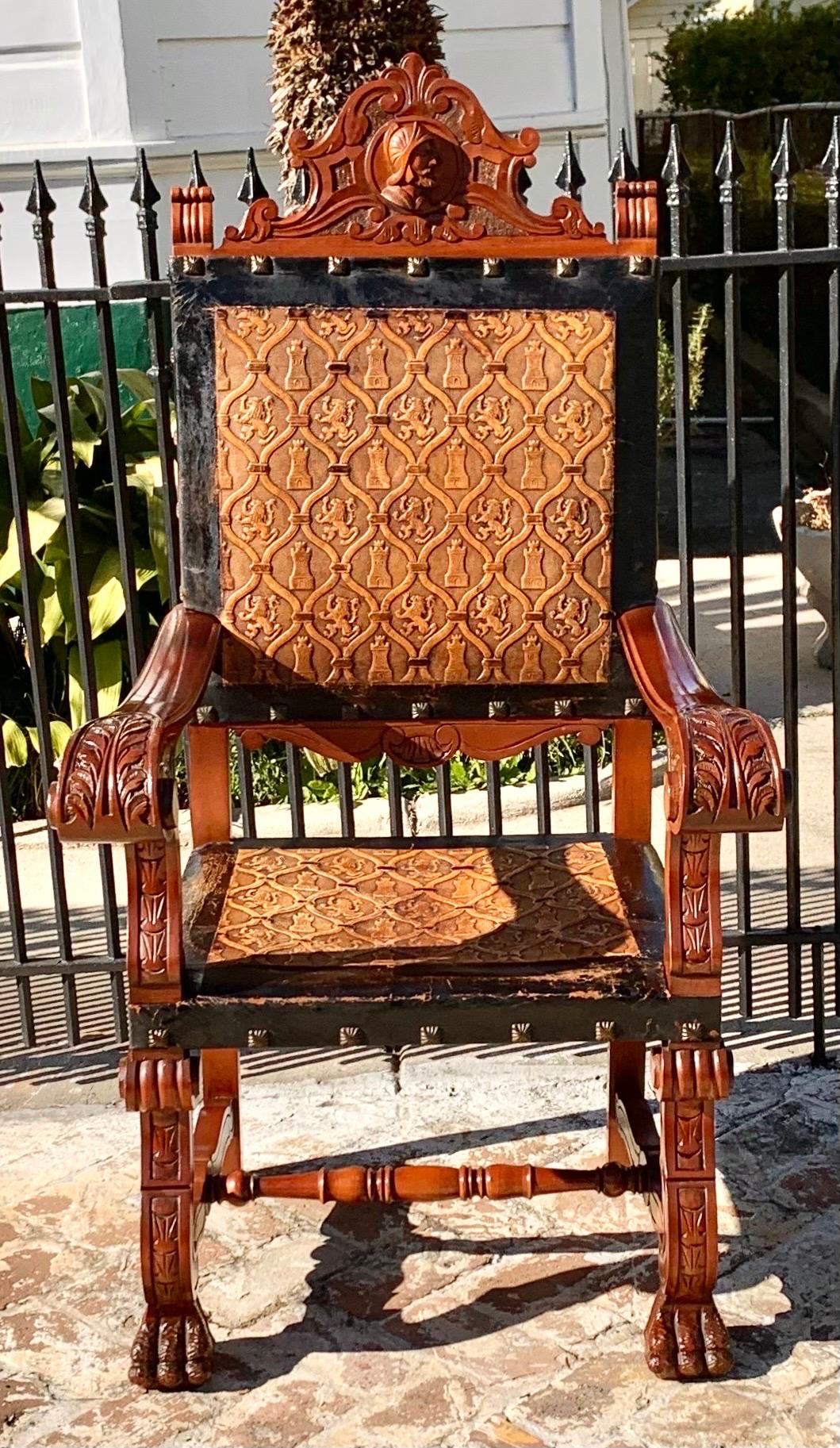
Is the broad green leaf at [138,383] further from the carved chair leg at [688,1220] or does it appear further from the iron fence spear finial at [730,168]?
the carved chair leg at [688,1220]

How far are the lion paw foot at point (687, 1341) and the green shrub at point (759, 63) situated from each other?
45.5 feet

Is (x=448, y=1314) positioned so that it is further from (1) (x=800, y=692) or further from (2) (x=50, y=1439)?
(1) (x=800, y=692)

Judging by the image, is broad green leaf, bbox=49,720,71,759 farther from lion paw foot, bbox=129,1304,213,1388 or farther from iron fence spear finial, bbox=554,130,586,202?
lion paw foot, bbox=129,1304,213,1388

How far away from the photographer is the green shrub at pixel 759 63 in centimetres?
1448

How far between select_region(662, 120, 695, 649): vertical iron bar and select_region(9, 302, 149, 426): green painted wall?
150 inches

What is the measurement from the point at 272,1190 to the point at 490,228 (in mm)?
1590

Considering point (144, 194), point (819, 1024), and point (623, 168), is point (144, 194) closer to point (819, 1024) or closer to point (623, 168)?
point (623, 168)

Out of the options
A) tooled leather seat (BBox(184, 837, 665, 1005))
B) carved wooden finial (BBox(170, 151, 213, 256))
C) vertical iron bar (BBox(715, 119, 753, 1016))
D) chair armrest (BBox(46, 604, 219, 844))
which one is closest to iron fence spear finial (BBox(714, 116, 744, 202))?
vertical iron bar (BBox(715, 119, 753, 1016))

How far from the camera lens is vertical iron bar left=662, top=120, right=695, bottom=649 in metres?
3.02

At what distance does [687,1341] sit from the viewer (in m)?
2.35

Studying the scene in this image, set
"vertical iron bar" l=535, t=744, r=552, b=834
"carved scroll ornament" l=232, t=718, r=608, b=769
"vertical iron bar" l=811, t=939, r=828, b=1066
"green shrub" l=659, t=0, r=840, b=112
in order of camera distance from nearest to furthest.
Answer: "carved scroll ornament" l=232, t=718, r=608, b=769, "vertical iron bar" l=811, t=939, r=828, b=1066, "vertical iron bar" l=535, t=744, r=552, b=834, "green shrub" l=659, t=0, r=840, b=112

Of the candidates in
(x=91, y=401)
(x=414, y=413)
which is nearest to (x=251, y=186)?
(x=414, y=413)

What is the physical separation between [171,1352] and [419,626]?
121 centimetres

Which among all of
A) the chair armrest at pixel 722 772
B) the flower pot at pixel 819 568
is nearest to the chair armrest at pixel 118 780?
the chair armrest at pixel 722 772
